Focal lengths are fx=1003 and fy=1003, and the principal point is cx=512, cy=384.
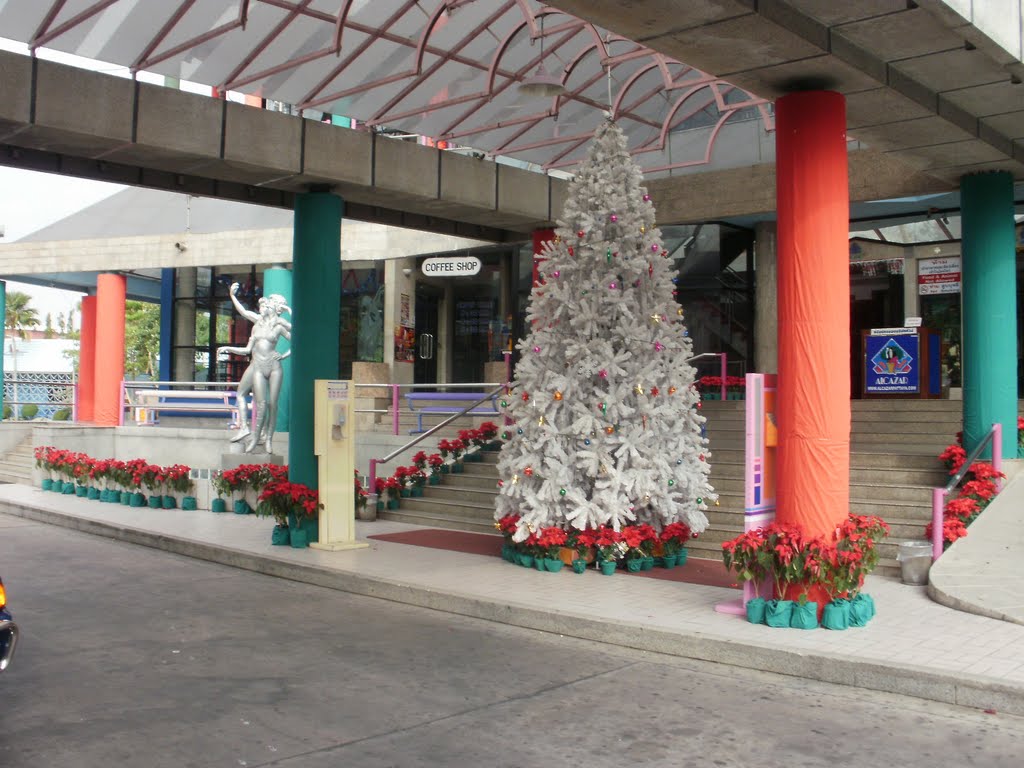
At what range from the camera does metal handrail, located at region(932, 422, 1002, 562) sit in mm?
10203

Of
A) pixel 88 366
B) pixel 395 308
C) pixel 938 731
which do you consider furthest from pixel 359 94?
pixel 88 366

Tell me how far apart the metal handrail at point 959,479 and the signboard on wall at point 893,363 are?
160 inches

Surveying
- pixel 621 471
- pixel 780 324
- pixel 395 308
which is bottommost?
pixel 621 471

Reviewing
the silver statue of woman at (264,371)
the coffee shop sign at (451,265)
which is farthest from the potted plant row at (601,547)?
the coffee shop sign at (451,265)

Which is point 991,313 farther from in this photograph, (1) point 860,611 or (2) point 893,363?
(1) point 860,611

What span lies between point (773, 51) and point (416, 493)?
33.0 feet

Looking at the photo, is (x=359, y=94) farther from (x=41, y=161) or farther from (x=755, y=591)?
(x=755, y=591)

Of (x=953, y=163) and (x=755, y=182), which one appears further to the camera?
(x=755, y=182)

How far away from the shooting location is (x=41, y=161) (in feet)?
38.5

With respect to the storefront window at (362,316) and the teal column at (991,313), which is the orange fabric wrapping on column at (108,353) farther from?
the teal column at (991,313)

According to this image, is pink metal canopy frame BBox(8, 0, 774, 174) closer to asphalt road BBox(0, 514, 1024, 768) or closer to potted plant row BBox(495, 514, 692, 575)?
potted plant row BBox(495, 514, 692, 575)

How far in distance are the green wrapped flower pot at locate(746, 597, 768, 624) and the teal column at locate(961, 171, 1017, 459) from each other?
5.68m

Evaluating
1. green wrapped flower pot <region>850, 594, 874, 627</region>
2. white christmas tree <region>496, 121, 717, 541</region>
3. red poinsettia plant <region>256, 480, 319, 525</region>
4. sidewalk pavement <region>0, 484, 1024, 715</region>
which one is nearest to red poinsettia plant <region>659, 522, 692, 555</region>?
white christmas tree <region>496, 121, 717, 541</region>

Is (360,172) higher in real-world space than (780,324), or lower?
higher
